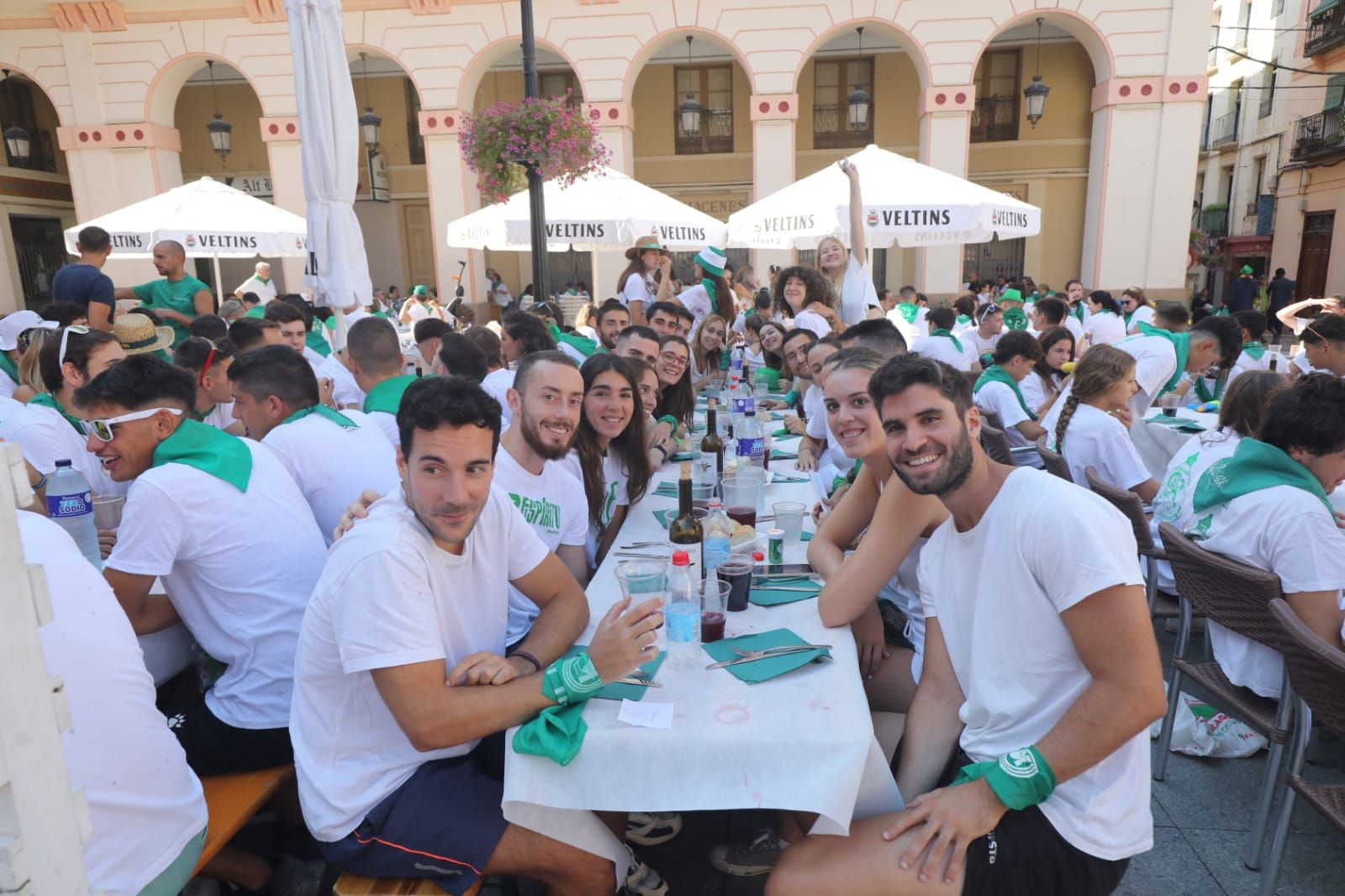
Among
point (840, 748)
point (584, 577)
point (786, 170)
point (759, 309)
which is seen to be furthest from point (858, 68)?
point (840, 748)

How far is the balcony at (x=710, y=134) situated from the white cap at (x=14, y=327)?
17.1 meters

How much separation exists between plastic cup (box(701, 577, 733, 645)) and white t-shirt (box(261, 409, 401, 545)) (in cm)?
147

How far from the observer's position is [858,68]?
19.8 m

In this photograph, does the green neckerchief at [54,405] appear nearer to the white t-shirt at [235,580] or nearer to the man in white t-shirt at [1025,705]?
the white t-shirt at [235,580]

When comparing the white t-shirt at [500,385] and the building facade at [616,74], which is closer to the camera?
the white t-shirt at [500,385]

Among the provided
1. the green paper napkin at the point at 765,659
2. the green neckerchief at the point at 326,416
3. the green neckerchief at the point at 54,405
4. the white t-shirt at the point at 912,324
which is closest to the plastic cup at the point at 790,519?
the green paper napkin at the point at 765,659

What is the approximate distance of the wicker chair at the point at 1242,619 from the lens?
2.56 meters

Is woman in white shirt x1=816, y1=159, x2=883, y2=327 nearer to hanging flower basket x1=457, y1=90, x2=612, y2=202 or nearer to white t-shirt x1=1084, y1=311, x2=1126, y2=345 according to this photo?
hanging flower basket x1=457, y1=90, x2=612, y2=202

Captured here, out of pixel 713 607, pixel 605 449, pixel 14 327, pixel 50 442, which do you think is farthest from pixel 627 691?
pixel 14 327

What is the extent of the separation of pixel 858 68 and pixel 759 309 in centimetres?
1259

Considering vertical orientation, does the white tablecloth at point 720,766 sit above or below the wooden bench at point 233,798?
above

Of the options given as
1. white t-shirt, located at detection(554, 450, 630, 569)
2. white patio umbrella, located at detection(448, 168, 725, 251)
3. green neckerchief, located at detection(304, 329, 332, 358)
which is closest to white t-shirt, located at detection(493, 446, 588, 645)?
white t-shirt, located at detection(554, 450, 630, 569)

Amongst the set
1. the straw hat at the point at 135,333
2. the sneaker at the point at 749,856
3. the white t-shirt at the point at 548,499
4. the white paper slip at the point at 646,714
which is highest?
the straw hat at the point at 135,333

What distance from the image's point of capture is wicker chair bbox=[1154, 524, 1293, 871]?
2.56 metres
